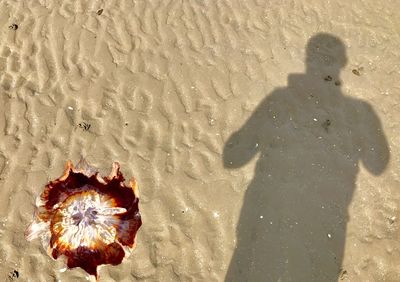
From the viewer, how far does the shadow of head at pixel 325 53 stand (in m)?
5.38

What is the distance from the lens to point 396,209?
14.2ft

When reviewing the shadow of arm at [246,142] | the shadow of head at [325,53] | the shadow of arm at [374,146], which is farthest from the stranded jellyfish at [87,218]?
the shadow of head at [325,53]

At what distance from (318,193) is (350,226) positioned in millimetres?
451

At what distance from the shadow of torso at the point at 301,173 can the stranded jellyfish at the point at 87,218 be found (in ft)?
3.64

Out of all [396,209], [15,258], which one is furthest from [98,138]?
[396,209]

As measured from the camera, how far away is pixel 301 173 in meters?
4.48

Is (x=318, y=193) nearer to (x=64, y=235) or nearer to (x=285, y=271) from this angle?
(x=285, y=271)

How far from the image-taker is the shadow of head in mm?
5379

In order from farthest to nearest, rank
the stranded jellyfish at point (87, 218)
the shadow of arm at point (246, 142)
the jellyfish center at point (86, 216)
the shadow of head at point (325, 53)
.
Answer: the shadow of head at point (325, 53) → the shadow of arm at point (246, 142) → the jellyfish center at point (86, 216) → the stranded jellyfish at point (87, 218)

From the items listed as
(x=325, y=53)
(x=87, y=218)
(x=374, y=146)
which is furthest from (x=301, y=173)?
(x=87, y=218)

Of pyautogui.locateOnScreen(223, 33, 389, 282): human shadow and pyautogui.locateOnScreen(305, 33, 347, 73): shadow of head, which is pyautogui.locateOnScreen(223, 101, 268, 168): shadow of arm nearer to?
pyautogui.locateOnScreen(223, 33, 389, 282): human shadow

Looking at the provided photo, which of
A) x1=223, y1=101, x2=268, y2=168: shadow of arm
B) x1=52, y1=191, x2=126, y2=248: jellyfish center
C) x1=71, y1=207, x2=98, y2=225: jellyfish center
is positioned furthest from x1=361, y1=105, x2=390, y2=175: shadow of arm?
x1=71, y1=207, x2=98, y2=225: jellyfish center

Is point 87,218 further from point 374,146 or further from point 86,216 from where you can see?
point 374,146

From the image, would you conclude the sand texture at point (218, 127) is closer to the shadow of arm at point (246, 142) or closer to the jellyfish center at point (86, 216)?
the shadow of arm at point (246, 142)
